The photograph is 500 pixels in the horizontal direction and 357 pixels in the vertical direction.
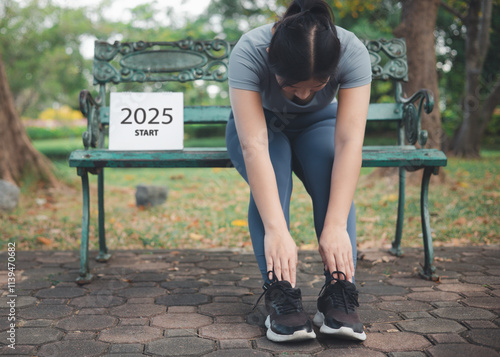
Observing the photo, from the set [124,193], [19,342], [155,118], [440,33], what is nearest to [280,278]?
[19,342]

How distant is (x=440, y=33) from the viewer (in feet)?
54.5

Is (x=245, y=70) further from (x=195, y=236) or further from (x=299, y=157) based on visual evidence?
(x=195, y=236)

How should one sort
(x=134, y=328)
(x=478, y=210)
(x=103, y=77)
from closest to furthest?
1. (x=134, y=328)
2. (x=103, y=77)
3. (x=478, y=210)

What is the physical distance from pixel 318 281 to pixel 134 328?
3.48 feet

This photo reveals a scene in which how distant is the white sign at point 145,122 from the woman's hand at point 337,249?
3.94 feet

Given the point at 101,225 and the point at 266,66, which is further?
the point at 101,225

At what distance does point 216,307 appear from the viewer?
2.22 meters

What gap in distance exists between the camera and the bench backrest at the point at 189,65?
3.19 meters

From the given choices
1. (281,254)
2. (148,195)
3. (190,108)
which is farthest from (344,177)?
(148,195)

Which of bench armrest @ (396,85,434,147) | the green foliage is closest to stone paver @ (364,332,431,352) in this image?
bench armrest @ (396,85,434,147)

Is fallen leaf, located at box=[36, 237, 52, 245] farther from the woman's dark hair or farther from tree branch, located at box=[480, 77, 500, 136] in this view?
tree branch, located at box=[480, 77, 500, 136]

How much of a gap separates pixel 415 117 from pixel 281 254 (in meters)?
1.45

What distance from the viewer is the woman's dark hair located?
1.64m

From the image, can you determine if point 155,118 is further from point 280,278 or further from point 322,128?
point 280,278
